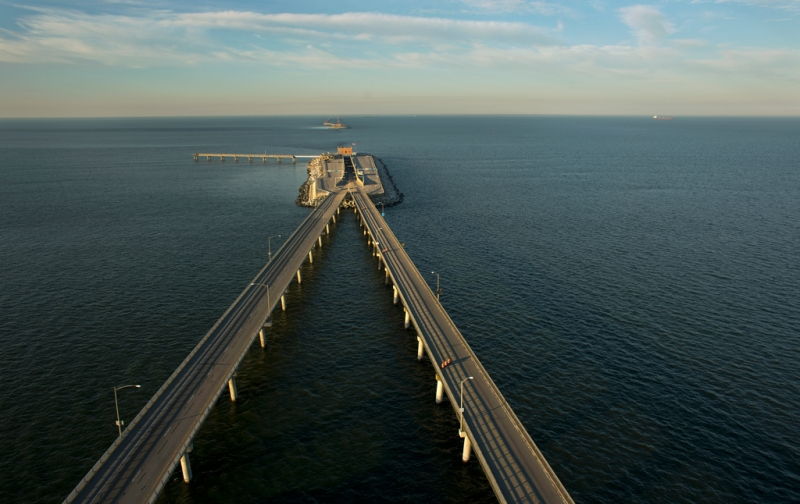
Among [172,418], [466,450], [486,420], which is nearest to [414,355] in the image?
[486,420]

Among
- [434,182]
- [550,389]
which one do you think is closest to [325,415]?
[550,389]

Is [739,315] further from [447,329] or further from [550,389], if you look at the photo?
[447,329]

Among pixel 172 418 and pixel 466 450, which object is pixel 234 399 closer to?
pixel 172 418

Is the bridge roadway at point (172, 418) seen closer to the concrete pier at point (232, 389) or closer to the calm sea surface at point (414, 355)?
the concrete pier at point (232, 389)

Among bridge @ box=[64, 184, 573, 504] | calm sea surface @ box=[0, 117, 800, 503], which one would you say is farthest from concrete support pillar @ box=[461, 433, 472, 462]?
calm sea surface @ box=[0, 117, 800, 503]

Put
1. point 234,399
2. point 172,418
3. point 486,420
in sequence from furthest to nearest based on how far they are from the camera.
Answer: point 234,399, point 486,420, point 172,418

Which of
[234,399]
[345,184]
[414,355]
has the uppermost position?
[345,184]
